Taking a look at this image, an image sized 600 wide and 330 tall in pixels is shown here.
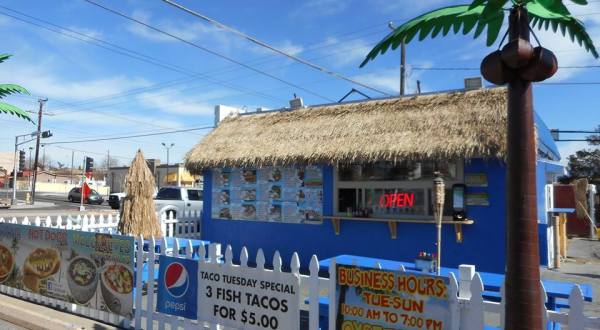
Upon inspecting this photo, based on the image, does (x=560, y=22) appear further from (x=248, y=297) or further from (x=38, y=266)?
(x=38, y=266)

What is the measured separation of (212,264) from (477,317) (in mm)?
2671

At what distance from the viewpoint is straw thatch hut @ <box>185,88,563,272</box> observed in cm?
863

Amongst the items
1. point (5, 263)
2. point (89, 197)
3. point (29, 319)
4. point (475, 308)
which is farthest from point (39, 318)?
point (89, 197)

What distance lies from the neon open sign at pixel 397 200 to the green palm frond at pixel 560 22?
21.2 ft

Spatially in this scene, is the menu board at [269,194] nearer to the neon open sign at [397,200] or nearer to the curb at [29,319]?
the neon open sign at [397,200]

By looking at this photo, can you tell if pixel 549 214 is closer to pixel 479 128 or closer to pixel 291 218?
pixel 479 128

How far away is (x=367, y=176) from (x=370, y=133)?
35.7 inches

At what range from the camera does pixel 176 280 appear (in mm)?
5281

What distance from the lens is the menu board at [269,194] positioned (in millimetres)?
10602

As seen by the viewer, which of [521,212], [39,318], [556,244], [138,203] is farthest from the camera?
[556,244]

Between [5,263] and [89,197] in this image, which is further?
[89,197]

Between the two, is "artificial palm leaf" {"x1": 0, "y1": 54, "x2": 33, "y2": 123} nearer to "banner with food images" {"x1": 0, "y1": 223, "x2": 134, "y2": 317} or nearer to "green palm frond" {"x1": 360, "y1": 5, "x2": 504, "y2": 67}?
"banner with food images" {"x1": 0, "y1": 223, "x2": 134, "y2": 317}

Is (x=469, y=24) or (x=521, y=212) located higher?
(x=469, y=24)

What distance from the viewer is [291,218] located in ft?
35.6
